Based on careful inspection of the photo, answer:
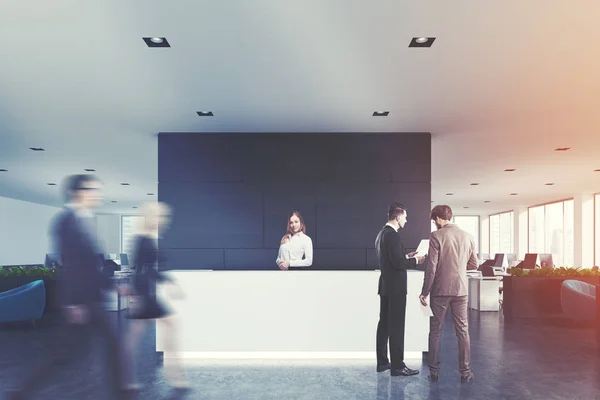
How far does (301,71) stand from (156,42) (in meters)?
1.36

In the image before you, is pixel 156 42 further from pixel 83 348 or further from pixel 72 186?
pixel 83 348

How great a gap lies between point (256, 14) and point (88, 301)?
89.4 inches

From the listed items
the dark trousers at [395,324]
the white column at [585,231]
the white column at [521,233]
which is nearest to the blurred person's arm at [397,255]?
the dark trousers at [395,324]

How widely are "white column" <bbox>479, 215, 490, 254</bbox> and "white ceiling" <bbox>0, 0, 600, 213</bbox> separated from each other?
17084mm

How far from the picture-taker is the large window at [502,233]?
21281 millimetres

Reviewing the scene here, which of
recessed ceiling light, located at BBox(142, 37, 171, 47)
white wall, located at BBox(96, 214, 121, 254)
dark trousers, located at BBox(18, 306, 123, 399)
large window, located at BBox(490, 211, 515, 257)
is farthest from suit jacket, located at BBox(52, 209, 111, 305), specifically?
white wall, located at BBox(96, 214, 121, 254)

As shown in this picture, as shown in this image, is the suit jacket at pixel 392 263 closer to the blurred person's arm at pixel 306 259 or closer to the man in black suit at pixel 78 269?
the blurred person's arm at pixel 306 259

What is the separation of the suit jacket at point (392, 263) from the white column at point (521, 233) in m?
17.1

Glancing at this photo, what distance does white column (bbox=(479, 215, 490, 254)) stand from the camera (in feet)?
80.7

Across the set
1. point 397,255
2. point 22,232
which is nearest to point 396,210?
point 397,255

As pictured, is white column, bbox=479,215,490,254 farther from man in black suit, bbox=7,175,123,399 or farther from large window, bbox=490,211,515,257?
man in black suit, bbox=7,175,123,399

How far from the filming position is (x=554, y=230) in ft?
57.8

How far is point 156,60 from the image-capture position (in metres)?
4.28

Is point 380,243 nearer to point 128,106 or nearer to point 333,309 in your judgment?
point 333,309
